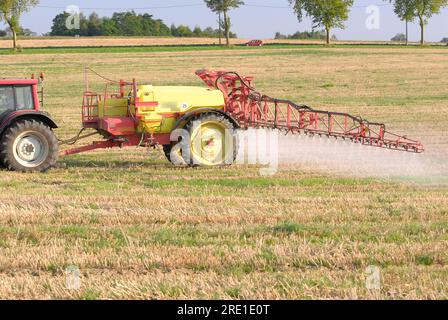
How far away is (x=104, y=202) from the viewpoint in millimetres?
9078

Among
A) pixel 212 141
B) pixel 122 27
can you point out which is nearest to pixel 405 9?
pixel 122 27

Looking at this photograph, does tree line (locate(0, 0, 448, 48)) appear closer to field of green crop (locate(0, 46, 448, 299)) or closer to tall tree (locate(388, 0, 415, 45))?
tall tree (locate(388, 0, 415, 45))

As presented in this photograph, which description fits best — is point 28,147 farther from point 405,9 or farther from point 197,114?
point 405,9

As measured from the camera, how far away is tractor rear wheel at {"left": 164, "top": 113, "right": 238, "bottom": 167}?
11906mm

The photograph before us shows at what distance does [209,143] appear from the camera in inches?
477

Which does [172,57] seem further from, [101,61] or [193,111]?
[193,111]

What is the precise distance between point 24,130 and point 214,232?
5.11m

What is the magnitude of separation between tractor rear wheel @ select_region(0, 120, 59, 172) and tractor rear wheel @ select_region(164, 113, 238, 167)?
1.93 m

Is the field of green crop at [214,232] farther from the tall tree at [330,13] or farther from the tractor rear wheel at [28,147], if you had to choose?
the tall tree at [330,13]

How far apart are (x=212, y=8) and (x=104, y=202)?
88741 mm

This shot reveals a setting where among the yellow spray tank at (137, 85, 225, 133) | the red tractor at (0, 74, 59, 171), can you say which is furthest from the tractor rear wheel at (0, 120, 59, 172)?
the yellow spray tank at (137, 85, 225, 133)

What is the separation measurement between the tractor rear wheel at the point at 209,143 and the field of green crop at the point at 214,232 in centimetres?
27

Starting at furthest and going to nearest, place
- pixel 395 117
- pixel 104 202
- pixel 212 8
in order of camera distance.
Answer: pixel 212 8 < pixel 395 117 < pixel 104 202
